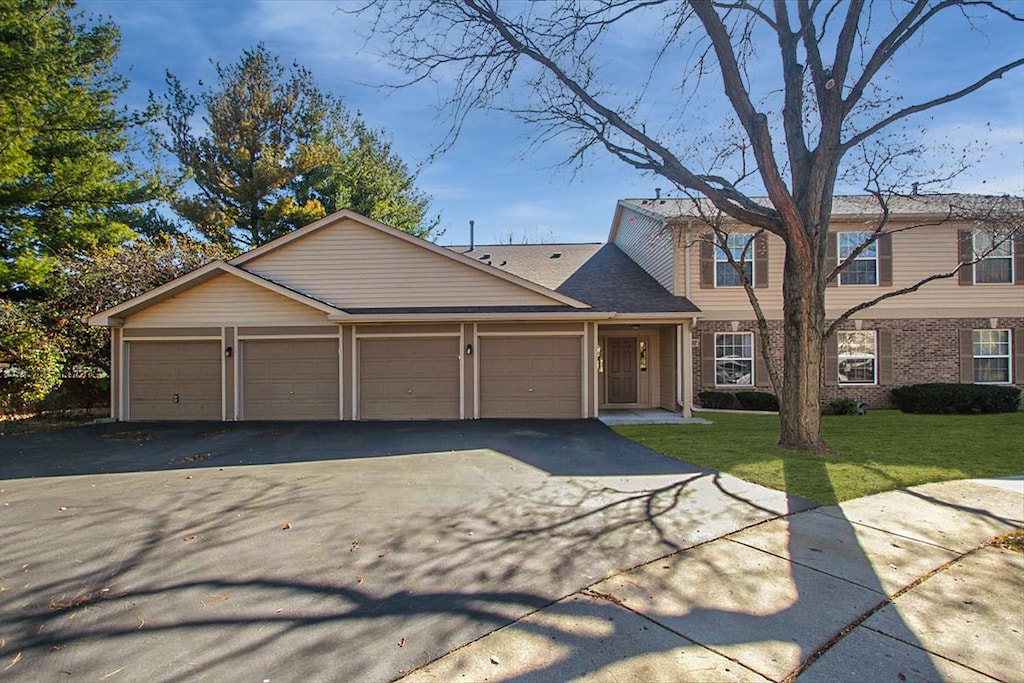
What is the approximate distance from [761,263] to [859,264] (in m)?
2.64

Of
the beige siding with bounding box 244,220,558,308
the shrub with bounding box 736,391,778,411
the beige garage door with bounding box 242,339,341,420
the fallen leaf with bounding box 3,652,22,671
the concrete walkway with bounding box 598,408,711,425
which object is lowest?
the concrete walkway with bounding box 598,408,711,425

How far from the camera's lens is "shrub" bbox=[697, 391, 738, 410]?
14.7 metres

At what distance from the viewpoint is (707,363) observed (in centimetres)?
1507

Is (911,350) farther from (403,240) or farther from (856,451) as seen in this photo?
(403,240)

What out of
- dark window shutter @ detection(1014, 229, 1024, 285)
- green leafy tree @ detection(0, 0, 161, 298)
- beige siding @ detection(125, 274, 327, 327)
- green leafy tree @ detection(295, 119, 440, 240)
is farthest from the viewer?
green leafy tree @ detection(295, 119, 440, 240)

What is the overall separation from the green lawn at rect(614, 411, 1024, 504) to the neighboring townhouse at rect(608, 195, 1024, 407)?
182 centimetres

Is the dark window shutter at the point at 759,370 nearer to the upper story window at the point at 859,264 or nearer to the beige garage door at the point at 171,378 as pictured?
the upper story window at the point at 859,264

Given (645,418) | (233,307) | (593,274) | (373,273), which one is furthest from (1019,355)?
(233,307)

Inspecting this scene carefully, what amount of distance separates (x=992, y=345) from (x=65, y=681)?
19.8m

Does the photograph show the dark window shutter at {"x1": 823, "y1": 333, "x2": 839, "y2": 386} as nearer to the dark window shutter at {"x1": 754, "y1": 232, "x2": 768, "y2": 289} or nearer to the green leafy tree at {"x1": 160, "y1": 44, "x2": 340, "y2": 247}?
the dark window shutter at {"x1": 754, "y1": 232, "x2": 768, "y2": 289}

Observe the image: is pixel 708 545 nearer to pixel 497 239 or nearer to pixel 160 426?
pixel 160 426

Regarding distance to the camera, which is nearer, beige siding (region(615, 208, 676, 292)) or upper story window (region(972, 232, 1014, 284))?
upper story window (region(972, 232, 1014, 284))

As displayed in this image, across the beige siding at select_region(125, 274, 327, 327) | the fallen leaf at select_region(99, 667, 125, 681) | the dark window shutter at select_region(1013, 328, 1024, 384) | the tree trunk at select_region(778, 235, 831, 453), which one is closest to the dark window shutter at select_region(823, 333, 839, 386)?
the dark window shutter at select_region(1013, 328, 1024, 384)

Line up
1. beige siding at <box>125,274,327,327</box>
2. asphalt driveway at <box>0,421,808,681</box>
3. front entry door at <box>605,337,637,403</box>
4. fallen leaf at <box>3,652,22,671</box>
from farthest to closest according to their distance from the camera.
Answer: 1. front entry door at <box>605,337,637,403</box>
2. beige siding at <box>125,274,327,327</box>
3. asphalt driveway at <box>0,421,808,681</box>
4. fallen leaf at <box>3,652,22,671</box>
